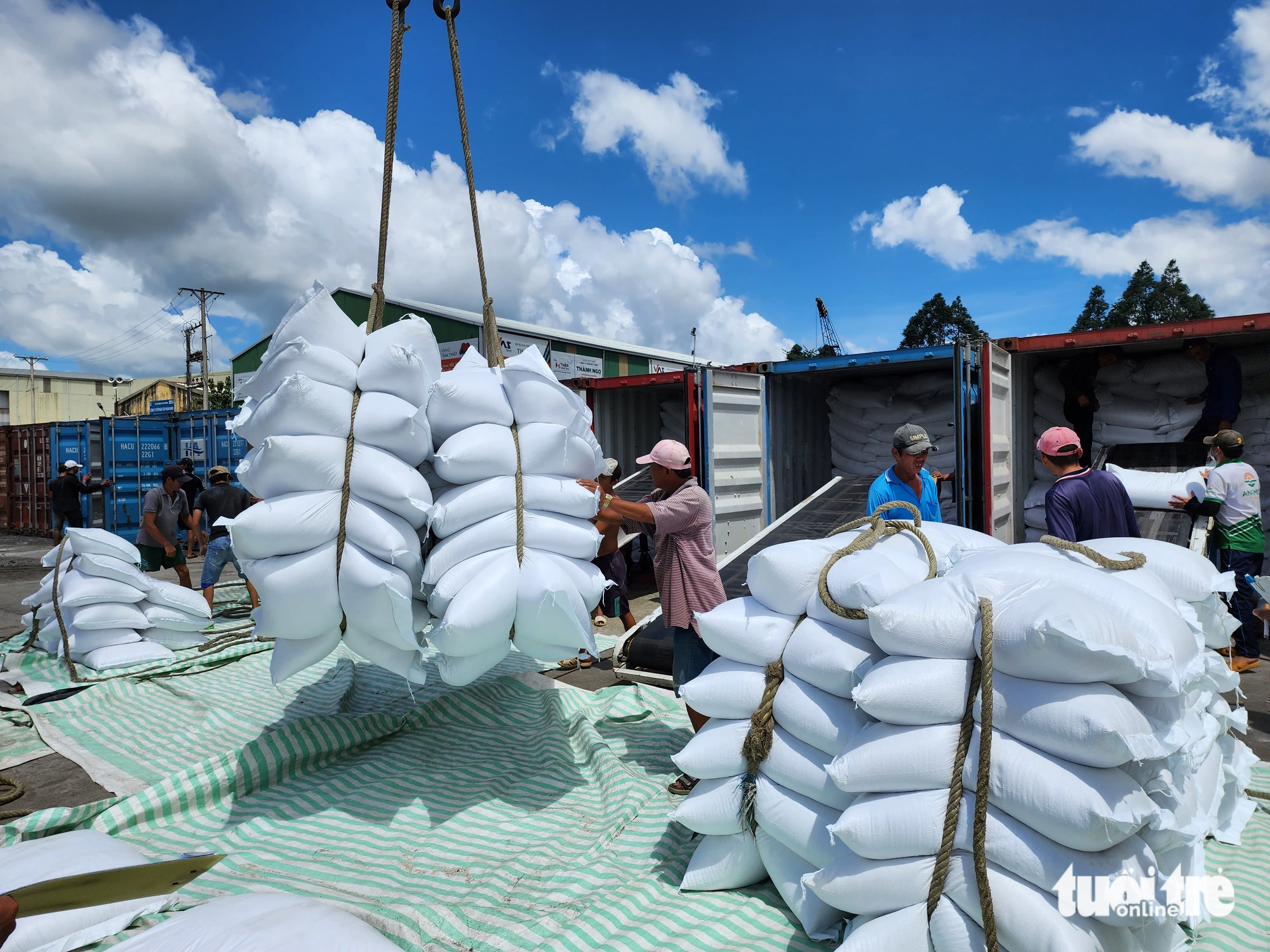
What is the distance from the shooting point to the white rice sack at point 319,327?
3.00m

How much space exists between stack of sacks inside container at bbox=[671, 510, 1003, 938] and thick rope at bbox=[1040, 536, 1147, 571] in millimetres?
323

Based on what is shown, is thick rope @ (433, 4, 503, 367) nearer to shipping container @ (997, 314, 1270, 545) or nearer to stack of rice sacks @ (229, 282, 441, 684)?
stack of rice sacks @ (229, 282, 441, 684)

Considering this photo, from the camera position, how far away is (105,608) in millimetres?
5457

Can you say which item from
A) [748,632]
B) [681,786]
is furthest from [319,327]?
[681,786]

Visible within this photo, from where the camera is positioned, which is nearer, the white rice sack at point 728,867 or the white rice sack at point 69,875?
the white rice sack at point 69,875

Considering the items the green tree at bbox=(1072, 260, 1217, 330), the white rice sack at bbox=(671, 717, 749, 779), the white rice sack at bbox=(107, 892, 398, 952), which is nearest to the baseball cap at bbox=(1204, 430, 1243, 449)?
the white rice sack at bbox=(671, 717, 749, 779)

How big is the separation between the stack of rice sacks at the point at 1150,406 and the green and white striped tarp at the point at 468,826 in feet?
15.9

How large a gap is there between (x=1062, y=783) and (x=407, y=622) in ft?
7.36

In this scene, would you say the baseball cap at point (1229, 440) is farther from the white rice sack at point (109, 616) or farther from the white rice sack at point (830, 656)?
the white rice sack at point (109, 616)

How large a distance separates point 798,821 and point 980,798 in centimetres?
56

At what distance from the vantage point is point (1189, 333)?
225 inches

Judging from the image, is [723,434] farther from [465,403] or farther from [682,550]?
[465,403]

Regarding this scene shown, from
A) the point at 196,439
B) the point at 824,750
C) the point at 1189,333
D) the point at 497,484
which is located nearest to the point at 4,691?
the point at 497,484

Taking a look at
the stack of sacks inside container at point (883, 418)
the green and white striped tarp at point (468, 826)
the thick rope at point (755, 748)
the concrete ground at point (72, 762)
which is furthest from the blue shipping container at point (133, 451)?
the thick rope at point (755, 748)
